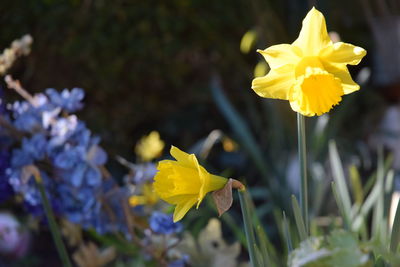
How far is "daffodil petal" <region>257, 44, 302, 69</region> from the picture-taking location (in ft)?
2.00

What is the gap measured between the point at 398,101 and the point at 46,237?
5.64ft

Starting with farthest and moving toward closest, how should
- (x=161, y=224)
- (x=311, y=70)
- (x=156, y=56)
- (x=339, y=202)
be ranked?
(x=156, y=56), (x=161, y=224), (x=339, y=202), (x=311, y=70)

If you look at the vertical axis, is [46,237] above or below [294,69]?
below

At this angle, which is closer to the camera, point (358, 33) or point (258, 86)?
point (258, 86)

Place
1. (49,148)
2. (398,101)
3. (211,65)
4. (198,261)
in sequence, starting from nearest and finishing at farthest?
(49,148) → (198,261) → (211,65) → (398,101)

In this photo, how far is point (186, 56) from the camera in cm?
260

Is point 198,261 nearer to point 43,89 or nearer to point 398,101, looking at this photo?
point 43,89

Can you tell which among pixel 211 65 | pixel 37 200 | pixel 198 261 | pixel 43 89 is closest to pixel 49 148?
pixel 37 200

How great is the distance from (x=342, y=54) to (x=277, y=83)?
72 millimetres

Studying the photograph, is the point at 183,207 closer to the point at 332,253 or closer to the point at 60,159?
the point at 332,253

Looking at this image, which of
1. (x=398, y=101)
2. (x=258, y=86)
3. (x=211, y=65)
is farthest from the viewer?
(x=398, y=101)

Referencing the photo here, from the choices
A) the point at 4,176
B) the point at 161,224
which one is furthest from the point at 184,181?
the point at 4,176

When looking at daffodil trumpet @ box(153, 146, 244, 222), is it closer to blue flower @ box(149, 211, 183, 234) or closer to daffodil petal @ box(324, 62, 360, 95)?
daffodil petal @ box(324, 62, 360, 95)

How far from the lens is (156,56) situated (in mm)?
2449
